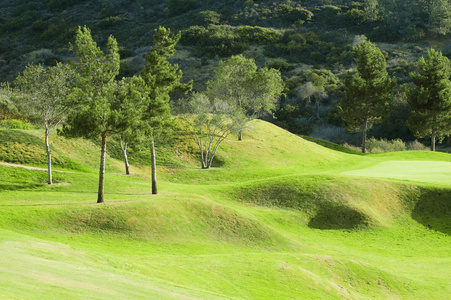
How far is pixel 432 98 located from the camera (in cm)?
7494

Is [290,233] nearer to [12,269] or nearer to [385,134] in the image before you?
[12,269]

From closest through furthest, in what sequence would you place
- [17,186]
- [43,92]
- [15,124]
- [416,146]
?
[17,186]
[43,92]
[15,124]
[416,146]

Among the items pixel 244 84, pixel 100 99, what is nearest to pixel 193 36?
pixel 244 84

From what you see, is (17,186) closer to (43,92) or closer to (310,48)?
(43,92)

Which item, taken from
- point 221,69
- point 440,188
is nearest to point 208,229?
point 440,188

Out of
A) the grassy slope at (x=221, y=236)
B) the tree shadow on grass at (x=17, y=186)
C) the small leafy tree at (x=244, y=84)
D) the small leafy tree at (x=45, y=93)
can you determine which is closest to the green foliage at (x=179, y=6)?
the small leafy tree at (x=244, y=84)

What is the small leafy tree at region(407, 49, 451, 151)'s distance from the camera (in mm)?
74019

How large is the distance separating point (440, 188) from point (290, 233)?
15.2 metres

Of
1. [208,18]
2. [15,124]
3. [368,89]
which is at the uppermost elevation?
[208,18]

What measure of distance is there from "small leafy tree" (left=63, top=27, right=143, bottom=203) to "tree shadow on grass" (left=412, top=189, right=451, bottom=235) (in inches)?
950

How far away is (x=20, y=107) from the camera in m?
39.9

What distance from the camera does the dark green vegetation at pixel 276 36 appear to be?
343ft

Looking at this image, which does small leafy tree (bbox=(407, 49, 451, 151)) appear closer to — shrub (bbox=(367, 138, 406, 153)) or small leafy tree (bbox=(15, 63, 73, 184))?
shrub (bbox=(367, 138, 406, 153))

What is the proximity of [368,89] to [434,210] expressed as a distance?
4294 cm
